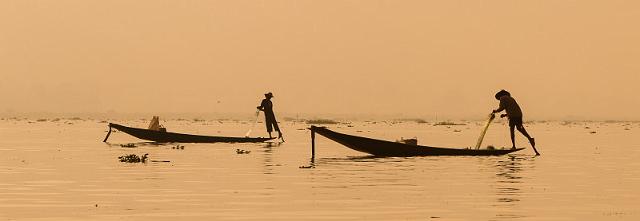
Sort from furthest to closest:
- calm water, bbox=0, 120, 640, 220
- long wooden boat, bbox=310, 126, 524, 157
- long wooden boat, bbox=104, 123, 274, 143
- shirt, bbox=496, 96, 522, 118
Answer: long wooden boat, bbox=104, 123, 274, 143 → shirt, bbox=496, 96, 522, 118 → long wooden boat, bbox=310, 126, 524, 157 → calm water, bbox=0, 120, 640, 220

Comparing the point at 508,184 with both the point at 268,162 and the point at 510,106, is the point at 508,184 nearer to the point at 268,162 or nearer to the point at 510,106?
the point at 268,162

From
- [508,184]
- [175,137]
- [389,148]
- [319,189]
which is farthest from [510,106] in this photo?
[319,189]

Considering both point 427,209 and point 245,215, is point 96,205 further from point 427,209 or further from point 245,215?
point 427,209

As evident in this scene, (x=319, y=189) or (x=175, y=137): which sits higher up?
(x=175, y=137)

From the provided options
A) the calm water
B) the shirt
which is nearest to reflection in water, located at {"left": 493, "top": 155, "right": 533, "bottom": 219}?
the calm water

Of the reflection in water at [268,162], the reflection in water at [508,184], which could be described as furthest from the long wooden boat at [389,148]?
the reflection in water at [268,162]

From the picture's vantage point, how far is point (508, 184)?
22047 mm

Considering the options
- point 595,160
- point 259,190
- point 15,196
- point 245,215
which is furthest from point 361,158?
point 245,215

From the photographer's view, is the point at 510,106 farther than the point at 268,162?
Yes

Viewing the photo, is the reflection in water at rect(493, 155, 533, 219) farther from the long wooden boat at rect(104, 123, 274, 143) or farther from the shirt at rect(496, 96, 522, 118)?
the long wooden boat at rect(104, 123, 274, 143)

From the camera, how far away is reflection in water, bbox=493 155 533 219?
1631 centimetres

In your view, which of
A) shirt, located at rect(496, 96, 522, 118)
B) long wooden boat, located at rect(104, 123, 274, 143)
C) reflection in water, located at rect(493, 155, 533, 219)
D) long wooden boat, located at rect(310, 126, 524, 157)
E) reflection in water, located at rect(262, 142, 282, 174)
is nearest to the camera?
reflection in water, located at rect(493, 155, 533, 219)

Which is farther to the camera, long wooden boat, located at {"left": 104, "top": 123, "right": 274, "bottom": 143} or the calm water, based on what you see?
long wooden boat, located at {"left": 104, "top": 123, "right": 274, "bottom": 143}

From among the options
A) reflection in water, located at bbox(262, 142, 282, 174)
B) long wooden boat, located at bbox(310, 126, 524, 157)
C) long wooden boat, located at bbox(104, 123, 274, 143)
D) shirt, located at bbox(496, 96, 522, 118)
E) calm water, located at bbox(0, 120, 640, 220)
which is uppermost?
shirt, located at bbox(496, 96, 522, 118)
